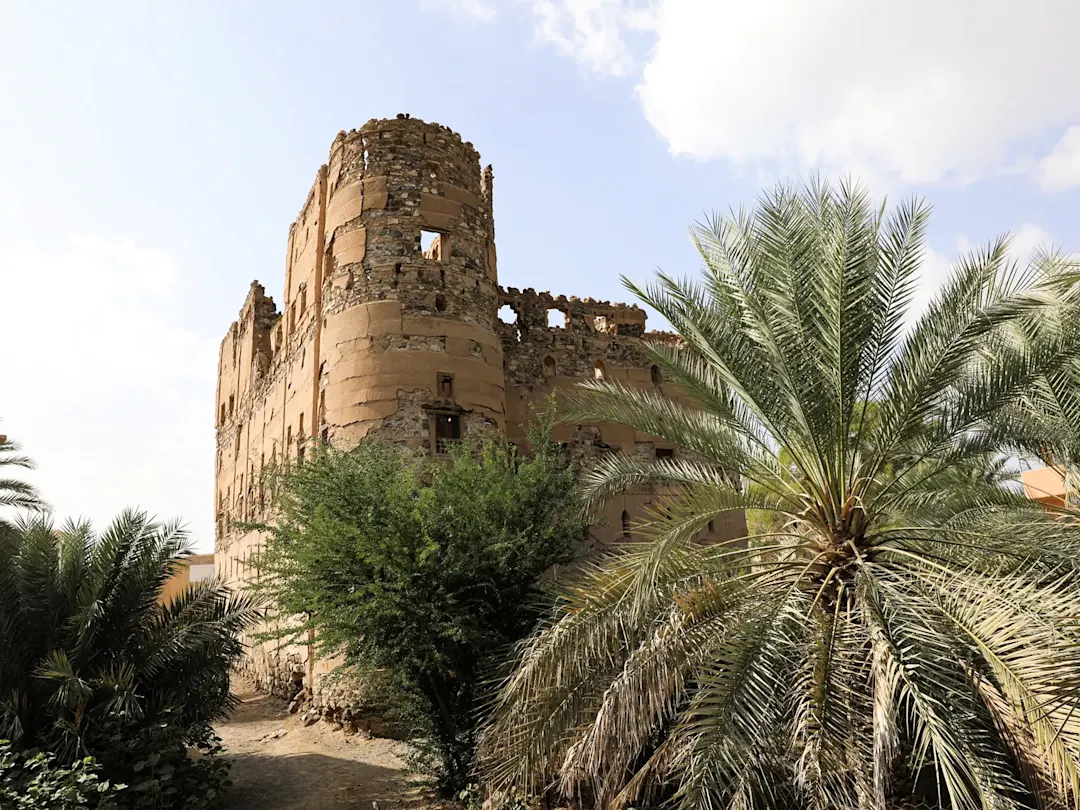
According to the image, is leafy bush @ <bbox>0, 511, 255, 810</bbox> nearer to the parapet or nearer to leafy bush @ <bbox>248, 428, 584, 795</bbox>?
leafy bush @ <bbox>248, 428, 584, 795</bbox>

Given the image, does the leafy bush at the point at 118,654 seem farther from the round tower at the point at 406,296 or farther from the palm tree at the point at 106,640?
the round tower at the point at 406,296

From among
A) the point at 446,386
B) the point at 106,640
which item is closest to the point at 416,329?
the point at 446,386

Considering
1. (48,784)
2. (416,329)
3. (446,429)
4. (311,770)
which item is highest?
(416,329)

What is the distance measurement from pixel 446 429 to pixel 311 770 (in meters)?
5.72

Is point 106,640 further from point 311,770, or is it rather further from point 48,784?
point 311,770

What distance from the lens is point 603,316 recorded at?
62.8 feet

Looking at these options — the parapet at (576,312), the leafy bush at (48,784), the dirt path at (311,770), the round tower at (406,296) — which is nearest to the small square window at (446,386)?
the round tower at (406,296)

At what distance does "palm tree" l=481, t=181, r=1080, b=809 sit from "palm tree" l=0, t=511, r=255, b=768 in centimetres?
380

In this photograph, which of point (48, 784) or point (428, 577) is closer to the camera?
point (48, 784)

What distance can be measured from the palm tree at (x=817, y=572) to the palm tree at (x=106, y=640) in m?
3.80

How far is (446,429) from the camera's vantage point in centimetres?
1479

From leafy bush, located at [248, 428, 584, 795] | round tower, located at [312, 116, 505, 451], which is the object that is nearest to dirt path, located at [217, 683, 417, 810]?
leafy bush, located at [248, 428, 584, 795]

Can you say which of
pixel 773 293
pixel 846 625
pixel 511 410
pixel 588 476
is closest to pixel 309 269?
pixel 511 410

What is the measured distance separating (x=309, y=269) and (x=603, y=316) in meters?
6.24
